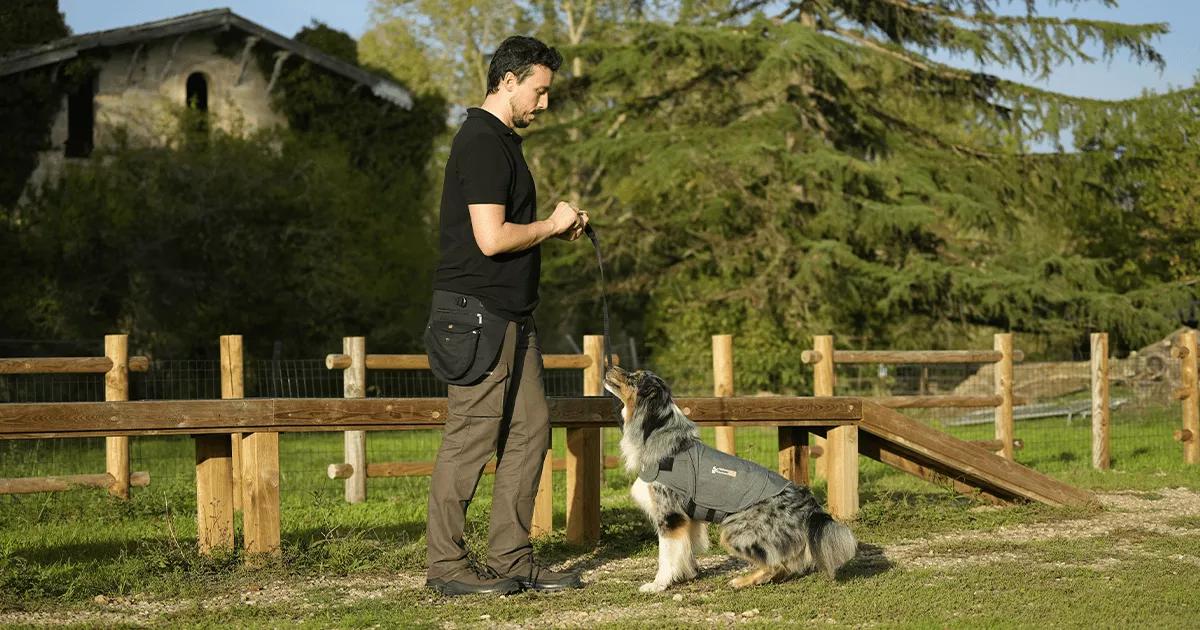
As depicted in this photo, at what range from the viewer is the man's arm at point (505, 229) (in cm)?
527

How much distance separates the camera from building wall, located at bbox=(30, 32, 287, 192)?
23188mm

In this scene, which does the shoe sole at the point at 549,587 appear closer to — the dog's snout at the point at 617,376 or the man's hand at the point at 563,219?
the dog's snout at the point at 617,376

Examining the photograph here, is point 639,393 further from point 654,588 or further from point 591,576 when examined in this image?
point 591,576

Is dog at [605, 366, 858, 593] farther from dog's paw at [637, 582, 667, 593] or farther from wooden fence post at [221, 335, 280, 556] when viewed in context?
wooden fence post at [221, 335, 280, 556]

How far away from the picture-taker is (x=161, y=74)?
24.3 m

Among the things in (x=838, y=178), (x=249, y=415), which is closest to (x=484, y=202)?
(x=249, y=415)

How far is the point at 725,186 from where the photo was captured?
22562 millimetres

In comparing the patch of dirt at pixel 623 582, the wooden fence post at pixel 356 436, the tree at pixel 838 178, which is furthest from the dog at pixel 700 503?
the tree at pixel 838 178

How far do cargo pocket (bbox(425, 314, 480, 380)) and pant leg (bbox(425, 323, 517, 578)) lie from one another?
0.10m

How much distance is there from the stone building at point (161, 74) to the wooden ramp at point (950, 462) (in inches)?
684

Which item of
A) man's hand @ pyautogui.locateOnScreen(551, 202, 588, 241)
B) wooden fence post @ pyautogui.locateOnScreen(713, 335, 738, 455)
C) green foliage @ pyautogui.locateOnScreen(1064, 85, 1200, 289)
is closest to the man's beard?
man's hand @ pyautogui.locateOnScreen(551, 202, 588, 241)

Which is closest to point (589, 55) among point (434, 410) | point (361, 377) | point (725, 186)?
point (725, 186)

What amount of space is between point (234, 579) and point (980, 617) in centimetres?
342

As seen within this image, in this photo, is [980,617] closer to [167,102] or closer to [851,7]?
[851,7]
